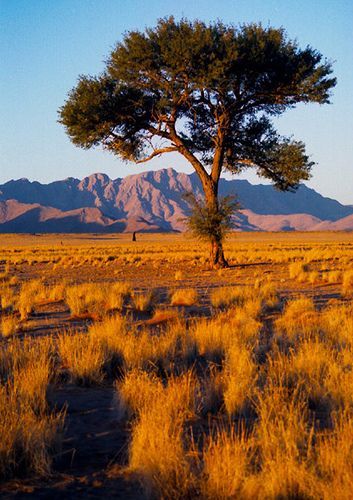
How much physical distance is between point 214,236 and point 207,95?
663 centimetres

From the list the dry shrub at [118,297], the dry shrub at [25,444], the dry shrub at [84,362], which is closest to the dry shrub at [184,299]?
the dry shrub at [118,297]

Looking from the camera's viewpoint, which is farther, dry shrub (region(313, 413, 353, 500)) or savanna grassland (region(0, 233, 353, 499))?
savanna grassland (region(0, 233, 353, 499))

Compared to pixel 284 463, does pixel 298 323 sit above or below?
below

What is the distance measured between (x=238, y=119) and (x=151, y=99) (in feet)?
14.7

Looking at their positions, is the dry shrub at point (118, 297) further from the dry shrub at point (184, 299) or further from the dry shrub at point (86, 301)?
the dry shrub at point (184, 299)

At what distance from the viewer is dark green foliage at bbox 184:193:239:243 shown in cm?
2662

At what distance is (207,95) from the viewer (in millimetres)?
26125

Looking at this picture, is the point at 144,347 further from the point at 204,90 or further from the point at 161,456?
the point at 204,90

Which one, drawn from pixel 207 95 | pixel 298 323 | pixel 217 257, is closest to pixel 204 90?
pixel 207 95

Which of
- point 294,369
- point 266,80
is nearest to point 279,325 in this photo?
point 294,369

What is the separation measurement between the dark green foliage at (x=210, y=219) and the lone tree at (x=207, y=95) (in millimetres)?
199

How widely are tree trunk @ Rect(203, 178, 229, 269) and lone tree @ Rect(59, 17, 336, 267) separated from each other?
50mm

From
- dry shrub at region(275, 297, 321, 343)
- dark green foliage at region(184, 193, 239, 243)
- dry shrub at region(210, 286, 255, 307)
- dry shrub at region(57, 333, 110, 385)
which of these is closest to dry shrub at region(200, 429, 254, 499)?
dry shrub at region(57, 333, 110, 385)

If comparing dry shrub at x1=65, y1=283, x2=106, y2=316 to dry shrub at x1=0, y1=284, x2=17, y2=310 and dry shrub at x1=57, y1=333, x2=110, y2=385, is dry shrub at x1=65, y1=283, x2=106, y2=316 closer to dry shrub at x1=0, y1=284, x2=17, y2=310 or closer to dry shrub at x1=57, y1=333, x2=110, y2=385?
dry shrub at x1=0, y1=284, x2=17, y2=310
